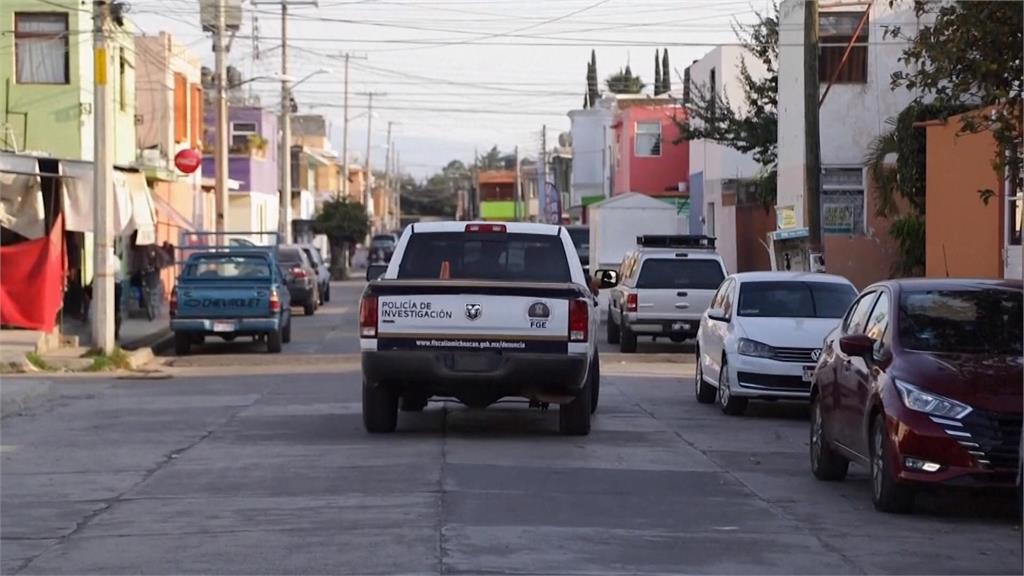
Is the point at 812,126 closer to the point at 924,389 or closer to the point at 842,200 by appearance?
the point at 842,200

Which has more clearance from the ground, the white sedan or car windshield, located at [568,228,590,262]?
car windshield, located at [568,228,590,262]

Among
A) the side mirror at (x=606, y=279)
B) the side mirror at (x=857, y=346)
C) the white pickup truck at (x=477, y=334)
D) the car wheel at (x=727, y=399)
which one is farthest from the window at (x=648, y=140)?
the side mirror at (x=857, y=346)

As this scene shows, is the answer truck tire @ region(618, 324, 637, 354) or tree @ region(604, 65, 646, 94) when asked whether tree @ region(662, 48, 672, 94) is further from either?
truck tire @ region(618, 324, 637, 354)

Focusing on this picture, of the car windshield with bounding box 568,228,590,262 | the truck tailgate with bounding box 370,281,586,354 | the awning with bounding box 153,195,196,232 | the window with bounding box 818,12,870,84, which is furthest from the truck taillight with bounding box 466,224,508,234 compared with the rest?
the car windshield with bounding box 568,228,590,262

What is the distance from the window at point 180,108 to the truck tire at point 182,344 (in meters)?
19.7

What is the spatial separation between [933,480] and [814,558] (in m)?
1.61

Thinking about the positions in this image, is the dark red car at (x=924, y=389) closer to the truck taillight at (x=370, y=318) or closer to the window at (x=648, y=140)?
the truck taillight at (x=370, y=318)

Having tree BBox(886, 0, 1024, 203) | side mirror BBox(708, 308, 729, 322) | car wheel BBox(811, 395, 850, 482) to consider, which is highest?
tree BBox(886, 0, 1024, 203)

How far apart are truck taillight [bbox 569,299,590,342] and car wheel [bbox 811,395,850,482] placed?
236cm

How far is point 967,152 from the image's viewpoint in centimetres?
2441

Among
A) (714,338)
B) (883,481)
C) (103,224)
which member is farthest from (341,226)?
(883,481)

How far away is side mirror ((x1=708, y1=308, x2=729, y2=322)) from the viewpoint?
752 inches

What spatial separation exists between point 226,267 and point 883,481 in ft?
66.3

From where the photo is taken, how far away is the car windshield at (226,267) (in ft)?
96.6
